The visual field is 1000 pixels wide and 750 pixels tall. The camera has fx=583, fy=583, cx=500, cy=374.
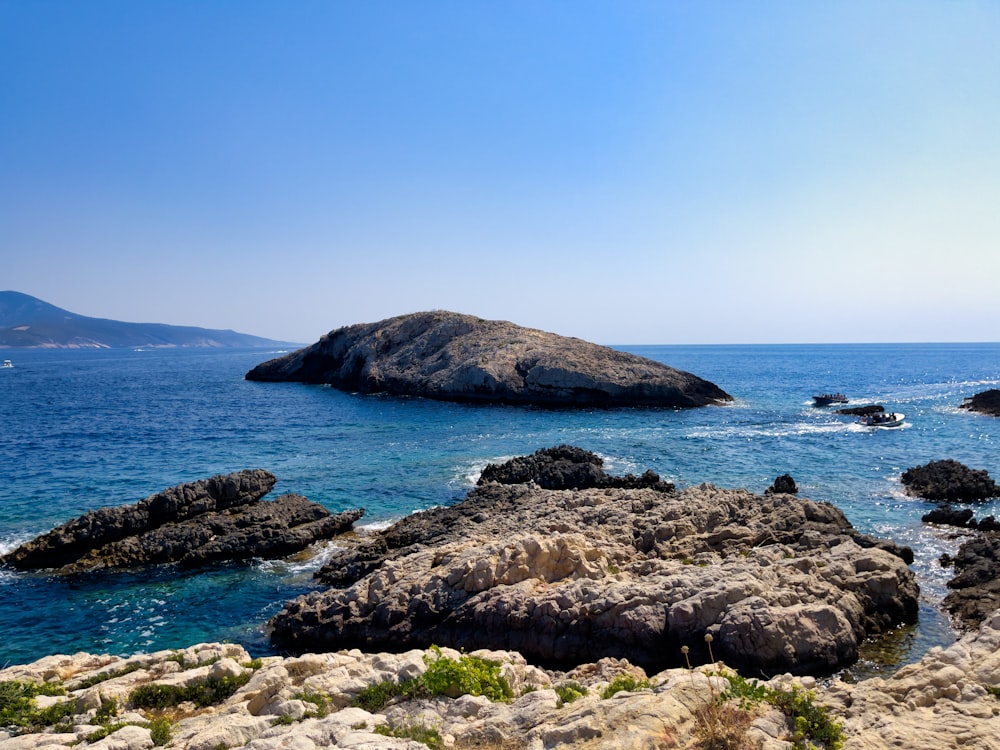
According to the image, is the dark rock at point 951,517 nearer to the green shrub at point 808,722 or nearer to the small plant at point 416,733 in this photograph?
the green shrub at point 808,722

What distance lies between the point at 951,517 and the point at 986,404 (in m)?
41.5

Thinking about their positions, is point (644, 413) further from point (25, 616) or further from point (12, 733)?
point (12, 733)

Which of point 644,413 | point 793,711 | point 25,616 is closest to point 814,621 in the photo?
point 793,711

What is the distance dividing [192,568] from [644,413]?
45.5m

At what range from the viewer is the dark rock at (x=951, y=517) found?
23812 mm

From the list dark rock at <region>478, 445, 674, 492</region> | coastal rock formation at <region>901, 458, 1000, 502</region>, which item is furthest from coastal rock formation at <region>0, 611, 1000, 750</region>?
coastal rock formation at <region>901, 458, 1000, 502</region>

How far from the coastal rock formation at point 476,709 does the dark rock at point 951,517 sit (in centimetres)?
1504

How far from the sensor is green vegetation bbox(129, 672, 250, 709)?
33.0 feet

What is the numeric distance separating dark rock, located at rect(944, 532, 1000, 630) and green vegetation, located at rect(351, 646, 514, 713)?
1351 centimetres

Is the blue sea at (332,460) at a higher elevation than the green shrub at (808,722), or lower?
lower

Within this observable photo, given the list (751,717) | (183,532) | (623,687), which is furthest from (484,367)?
(751,717)

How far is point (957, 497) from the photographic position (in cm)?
2738

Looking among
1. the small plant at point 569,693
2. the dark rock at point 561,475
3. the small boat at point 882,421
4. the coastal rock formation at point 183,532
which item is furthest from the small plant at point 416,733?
the small boat at point 882,421

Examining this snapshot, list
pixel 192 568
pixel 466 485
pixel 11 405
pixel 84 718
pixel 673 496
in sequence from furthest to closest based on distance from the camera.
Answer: pixel 11 405 → pixel 466 485 → pixel 673 496 → pixel 192 568 → pixel 84 718
